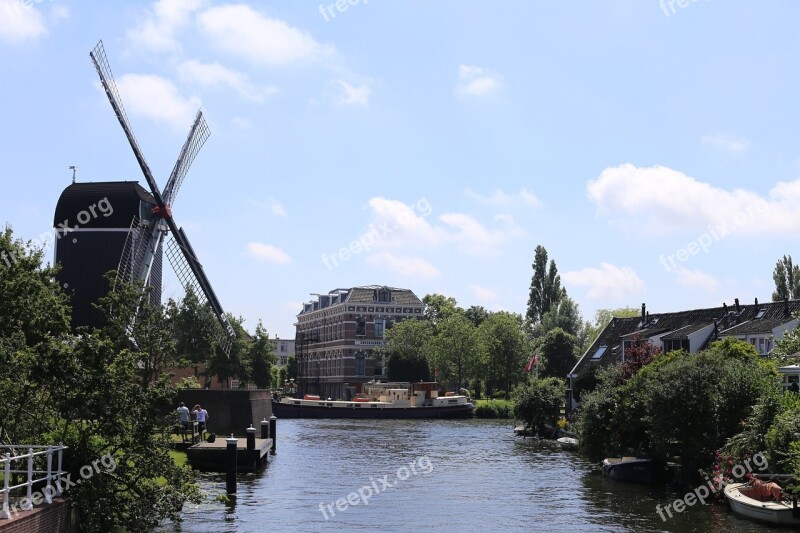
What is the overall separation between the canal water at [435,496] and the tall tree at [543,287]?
81574 mm

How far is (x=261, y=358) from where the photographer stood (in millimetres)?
105812

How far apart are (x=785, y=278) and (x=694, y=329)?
48374 mm

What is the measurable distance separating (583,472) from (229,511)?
1996 centimetres

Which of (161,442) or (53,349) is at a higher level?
(53,349)

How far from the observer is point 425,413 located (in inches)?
3885

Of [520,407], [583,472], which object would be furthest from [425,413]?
[583,472]

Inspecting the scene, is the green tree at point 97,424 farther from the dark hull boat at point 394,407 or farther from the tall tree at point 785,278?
the tall tree at point 785,278

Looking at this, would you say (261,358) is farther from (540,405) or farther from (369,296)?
(540,405)

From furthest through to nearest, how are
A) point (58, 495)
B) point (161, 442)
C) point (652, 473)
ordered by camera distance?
point (652, 473), point (161, 442), point (58, 495)

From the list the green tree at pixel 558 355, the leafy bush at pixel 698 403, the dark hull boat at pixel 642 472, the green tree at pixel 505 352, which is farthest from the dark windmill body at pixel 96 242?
the green tree at pixel 505 352

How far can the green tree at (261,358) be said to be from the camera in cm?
10531

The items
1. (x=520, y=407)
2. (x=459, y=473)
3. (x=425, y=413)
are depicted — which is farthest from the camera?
(x=425, y=413)

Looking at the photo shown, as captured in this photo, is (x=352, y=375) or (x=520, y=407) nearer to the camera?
(x=520, y=407)

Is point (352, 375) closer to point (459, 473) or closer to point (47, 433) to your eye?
point (459, 473)
